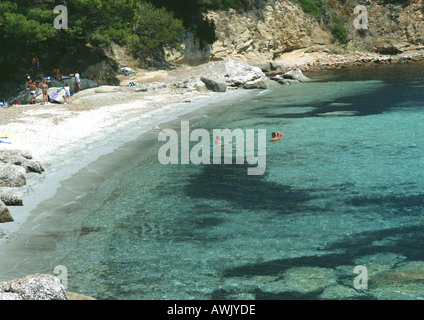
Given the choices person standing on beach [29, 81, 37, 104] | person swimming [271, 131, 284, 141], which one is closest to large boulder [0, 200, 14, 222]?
person swimming [271, 131, 284, 141]

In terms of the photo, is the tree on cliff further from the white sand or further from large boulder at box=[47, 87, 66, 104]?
the white sand

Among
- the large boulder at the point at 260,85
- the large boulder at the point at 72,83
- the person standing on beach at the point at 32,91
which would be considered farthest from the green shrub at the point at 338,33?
the person standing on beach at the point at 32,91

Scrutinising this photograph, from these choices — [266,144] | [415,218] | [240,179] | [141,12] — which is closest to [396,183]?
[415,218]

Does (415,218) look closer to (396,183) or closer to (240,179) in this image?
(396,183)

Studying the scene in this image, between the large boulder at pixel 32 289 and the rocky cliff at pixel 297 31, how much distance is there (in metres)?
50.2

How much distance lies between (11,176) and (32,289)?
27.5 ft

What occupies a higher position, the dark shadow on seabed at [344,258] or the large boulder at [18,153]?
the large boulder at [18,153]

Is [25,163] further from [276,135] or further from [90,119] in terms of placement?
[276,135]

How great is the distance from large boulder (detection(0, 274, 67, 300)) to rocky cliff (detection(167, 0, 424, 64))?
5019 cm

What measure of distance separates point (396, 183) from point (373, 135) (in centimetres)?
772

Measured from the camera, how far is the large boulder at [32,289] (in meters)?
7.52

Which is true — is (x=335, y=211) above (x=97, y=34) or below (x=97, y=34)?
below

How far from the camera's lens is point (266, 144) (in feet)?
70.6

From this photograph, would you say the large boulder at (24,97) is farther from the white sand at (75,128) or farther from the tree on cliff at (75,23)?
the tree on cliff at (75,23)
